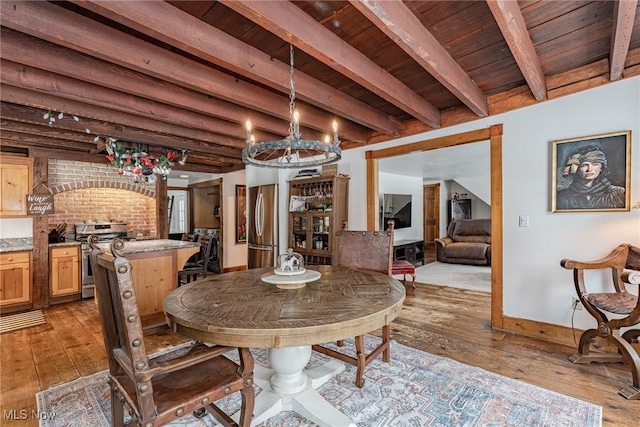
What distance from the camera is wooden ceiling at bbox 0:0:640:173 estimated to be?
5.57 ft

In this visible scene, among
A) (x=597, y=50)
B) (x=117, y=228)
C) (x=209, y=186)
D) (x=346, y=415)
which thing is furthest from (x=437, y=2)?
(x=209, y=186)

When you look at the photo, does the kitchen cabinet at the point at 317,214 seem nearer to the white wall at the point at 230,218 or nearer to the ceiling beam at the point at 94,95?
the ceiling beam at the point at 94,95

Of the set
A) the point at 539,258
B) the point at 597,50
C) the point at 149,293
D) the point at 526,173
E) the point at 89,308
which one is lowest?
the point at 89,308

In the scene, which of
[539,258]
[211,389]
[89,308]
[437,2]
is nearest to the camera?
[211,389]

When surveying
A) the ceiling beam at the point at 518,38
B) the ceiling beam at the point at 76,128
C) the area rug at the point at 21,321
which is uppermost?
the ceiling beam at the point at 518,38

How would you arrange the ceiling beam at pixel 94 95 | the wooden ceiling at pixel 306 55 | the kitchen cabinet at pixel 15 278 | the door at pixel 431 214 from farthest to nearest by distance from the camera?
the door at pixel 431 214
the kitchen cabinet at pixel 15 278
the ceiling beam at pixel 94 95
the wooden ceiling at pixel 306 55

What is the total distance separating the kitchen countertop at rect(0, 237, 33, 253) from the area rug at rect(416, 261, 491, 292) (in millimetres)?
6121

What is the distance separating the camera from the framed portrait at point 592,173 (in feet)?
8.18

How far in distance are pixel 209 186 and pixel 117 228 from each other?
7.46 feet

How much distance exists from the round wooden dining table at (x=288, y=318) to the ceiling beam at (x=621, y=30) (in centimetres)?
197

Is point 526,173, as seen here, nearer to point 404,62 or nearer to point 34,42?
point 404,62

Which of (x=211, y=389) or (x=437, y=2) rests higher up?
(x=437, y=2)

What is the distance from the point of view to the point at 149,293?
3.39 m

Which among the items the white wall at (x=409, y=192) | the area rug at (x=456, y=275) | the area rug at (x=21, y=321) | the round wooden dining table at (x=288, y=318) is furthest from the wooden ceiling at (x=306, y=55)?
the white wall at (x=409, y=192)
